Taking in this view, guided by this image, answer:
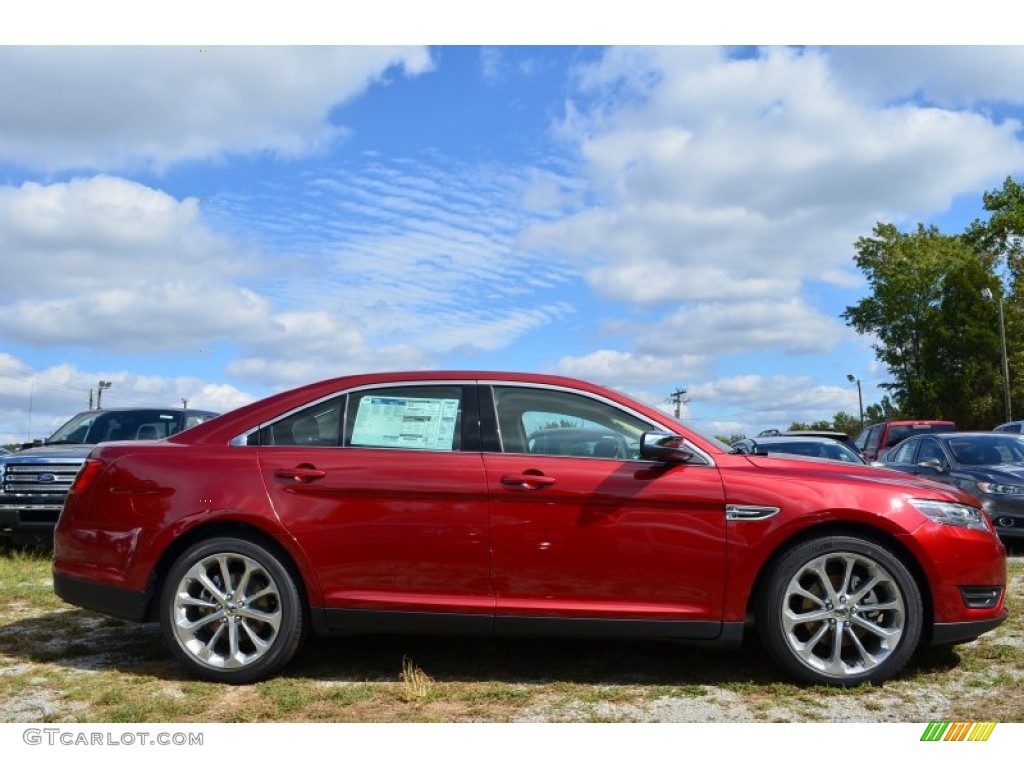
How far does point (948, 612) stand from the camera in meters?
4.60

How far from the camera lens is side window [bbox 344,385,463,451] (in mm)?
4902

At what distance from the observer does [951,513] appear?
4.73 meters

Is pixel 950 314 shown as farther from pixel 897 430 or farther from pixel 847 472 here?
pixel 847 472

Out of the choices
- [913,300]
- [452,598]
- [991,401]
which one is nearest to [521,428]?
[452,598]

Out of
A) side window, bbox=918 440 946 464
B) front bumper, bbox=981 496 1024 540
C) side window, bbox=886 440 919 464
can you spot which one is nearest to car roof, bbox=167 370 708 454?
front bumper, bbox=981 496 1024 540

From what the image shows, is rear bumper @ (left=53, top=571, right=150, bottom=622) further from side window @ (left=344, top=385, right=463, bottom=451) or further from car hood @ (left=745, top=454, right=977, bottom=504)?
car hood @ (left=745, top=454, right=977, bottom=504)

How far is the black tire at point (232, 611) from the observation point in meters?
4.72

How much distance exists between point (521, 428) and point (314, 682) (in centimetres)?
169

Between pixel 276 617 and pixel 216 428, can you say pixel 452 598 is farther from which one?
pixel 216 428

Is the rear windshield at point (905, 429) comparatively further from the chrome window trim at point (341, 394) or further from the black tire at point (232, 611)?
the black tire at point (232, 611)

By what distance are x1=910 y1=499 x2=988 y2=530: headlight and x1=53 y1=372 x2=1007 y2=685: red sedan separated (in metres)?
0.01

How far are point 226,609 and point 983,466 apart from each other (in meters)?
8.53

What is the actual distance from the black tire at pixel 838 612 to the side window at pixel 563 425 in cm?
101
